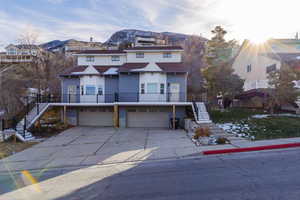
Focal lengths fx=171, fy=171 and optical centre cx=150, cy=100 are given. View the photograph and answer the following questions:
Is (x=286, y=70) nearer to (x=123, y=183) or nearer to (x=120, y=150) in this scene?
(x=120, y=150)

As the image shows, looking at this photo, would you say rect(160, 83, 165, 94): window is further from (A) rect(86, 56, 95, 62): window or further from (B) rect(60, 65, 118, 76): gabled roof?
(A) rect(86, 56, 95, 62): window

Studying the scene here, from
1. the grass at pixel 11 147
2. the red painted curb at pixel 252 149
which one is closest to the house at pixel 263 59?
the red painted curb at pixel 252 149

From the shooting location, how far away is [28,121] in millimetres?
14172

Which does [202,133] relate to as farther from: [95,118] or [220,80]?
[95,118]

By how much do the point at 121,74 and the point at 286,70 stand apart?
14.6m

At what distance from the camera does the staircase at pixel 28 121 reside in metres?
12.2

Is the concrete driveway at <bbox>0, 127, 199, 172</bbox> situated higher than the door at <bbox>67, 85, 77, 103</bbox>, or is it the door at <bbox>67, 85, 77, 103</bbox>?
the door at <bbox>67, 85, 77, 103</bbox>

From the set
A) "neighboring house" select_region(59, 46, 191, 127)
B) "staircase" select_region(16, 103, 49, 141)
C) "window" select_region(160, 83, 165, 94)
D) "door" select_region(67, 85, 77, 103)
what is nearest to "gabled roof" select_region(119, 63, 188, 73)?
"neighboring house" select_region(59, 46, 191, 127)

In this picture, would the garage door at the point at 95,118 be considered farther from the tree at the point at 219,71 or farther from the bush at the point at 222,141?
the bush at the point at 222,141

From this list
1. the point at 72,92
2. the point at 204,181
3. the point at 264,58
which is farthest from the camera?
the point at 264,58

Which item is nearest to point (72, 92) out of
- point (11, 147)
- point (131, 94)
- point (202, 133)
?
point (131, 94)

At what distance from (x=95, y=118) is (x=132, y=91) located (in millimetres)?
5094

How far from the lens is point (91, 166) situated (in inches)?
271

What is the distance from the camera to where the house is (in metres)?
20.5
